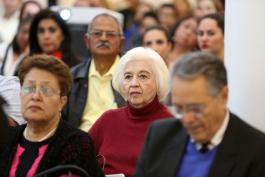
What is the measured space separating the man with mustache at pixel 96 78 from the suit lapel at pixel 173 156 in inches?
94.6

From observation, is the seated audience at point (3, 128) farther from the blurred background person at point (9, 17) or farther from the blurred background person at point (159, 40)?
the blurred background person at point (9, 17)

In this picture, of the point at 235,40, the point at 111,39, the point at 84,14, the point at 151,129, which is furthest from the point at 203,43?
the point at 151,129

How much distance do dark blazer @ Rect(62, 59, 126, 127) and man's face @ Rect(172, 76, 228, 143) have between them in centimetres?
262

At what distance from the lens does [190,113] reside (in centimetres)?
332

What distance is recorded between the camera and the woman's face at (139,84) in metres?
4.89

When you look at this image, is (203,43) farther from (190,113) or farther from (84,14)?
(190,113)

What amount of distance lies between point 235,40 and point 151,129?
923 millimetres

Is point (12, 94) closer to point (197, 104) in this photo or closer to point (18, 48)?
point (197, 104)

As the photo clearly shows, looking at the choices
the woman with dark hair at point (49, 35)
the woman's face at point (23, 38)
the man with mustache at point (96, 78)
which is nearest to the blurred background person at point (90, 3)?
the woman's face at point (23, 38)

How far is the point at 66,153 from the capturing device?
4.23 m

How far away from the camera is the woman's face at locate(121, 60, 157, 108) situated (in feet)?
16.0

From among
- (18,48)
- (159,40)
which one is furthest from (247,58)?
(18,48)

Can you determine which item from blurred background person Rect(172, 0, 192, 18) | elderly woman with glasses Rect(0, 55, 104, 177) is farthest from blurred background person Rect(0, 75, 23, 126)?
blurred background person Rect(172, 0, 192, 18)

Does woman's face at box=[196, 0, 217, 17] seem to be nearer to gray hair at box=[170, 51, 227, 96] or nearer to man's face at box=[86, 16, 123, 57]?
man's face at box=[86, 16, 123, 57]
